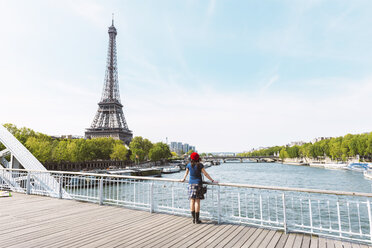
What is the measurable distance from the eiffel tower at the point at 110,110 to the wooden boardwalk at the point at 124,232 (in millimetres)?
76210

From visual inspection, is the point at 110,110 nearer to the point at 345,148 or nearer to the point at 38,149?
the point at 38,149

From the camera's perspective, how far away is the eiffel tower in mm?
81438

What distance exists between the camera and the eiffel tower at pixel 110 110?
81.4m

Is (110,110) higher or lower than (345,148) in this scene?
higher

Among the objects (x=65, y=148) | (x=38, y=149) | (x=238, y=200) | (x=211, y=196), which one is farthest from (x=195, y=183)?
(x=65, y=148)

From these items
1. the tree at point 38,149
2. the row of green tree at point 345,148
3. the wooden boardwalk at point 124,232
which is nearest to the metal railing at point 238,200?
the wooden boardwalk at point 124,232

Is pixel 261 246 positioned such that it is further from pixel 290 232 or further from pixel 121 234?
pixel 121 234

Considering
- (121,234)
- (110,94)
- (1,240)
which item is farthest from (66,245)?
(110,94)

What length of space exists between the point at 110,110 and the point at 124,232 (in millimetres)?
82741

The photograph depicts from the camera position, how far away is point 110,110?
83.3 metres

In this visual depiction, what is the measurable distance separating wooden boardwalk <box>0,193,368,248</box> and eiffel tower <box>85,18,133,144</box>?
7621 centimetres

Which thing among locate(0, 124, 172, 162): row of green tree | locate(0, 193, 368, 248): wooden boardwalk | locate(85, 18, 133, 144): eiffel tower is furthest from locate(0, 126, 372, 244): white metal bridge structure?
locate(85, 18, 133, 144): eiffel tower

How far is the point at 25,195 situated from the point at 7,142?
277 inches

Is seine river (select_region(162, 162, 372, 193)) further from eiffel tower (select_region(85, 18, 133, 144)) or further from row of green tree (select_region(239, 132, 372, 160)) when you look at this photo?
eiffel tower (select_region(85, 18, 133, 144))
